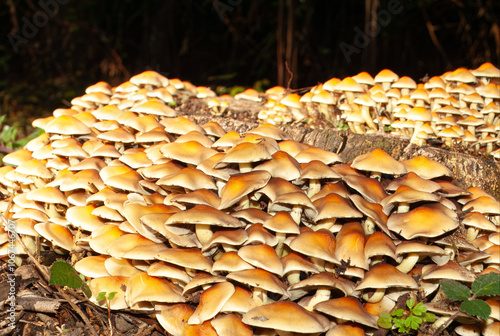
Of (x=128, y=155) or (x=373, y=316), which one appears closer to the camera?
(x=373, y=316)

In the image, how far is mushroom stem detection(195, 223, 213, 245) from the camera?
2.79 m

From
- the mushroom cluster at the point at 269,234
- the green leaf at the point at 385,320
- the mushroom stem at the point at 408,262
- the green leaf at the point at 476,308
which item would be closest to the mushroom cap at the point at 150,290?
the mushroom cluster at the point at 269,234

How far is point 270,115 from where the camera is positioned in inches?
184

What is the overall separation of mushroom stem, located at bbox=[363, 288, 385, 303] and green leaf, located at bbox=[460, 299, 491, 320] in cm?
46

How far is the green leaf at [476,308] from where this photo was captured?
2.34m

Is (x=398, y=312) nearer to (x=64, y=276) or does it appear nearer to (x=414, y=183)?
(x=414, y=183)

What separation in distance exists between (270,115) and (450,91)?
Result: 76.0 inches

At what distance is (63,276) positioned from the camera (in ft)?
Result: 9.23

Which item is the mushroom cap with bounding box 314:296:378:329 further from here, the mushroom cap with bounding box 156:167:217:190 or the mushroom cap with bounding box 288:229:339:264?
the mushroom cap with bounding box 156:167:217:190

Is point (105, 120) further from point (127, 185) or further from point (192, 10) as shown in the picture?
point (192, 10)

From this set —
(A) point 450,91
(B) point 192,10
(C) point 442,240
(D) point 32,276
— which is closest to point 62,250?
(D) point 32,276

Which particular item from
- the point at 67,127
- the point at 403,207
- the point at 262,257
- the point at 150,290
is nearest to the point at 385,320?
the point at 403,207

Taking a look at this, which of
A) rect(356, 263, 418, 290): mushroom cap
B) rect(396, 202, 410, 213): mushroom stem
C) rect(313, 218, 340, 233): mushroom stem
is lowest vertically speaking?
rect(356, 263, 418, 290): mushroom cap

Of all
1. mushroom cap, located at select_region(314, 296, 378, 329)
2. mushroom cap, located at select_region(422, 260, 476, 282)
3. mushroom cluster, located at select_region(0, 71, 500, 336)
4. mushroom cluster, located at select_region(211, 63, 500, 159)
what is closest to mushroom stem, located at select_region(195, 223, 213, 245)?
mushroom cluster, located at select_region(0, 71, 500, 336)
